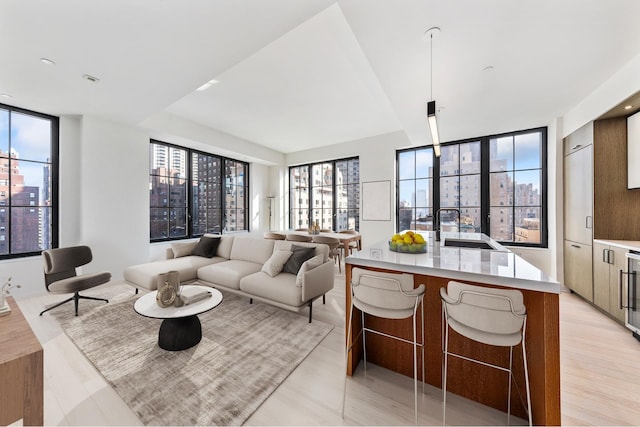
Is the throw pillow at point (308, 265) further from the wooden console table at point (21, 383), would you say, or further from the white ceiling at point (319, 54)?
the white ceiling at point (319, 54)

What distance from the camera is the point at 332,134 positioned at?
5875mm

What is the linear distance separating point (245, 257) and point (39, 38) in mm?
3240

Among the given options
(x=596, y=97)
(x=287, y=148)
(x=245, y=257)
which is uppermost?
(x=287, y=148)

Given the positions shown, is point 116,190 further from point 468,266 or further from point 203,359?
point 468,266

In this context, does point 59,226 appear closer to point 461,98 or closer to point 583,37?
point 461,98

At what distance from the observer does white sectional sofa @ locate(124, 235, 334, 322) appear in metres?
2.75

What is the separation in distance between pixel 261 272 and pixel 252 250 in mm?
883

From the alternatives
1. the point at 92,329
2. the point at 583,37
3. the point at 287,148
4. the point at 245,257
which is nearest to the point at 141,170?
the point at 245,257

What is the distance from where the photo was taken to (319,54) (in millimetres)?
2801

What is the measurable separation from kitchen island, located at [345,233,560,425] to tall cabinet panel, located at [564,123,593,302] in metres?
2.50

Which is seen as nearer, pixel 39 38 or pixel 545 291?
pixel 545 291

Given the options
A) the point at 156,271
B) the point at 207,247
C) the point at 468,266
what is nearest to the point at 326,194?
the point at 207,247

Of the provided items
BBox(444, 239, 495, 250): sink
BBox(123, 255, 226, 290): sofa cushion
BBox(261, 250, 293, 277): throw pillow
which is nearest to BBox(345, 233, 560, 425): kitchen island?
BBox(444, 239, 495, 250): sink

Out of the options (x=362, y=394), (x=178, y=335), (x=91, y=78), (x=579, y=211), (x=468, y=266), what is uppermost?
(x=91, y=78)
